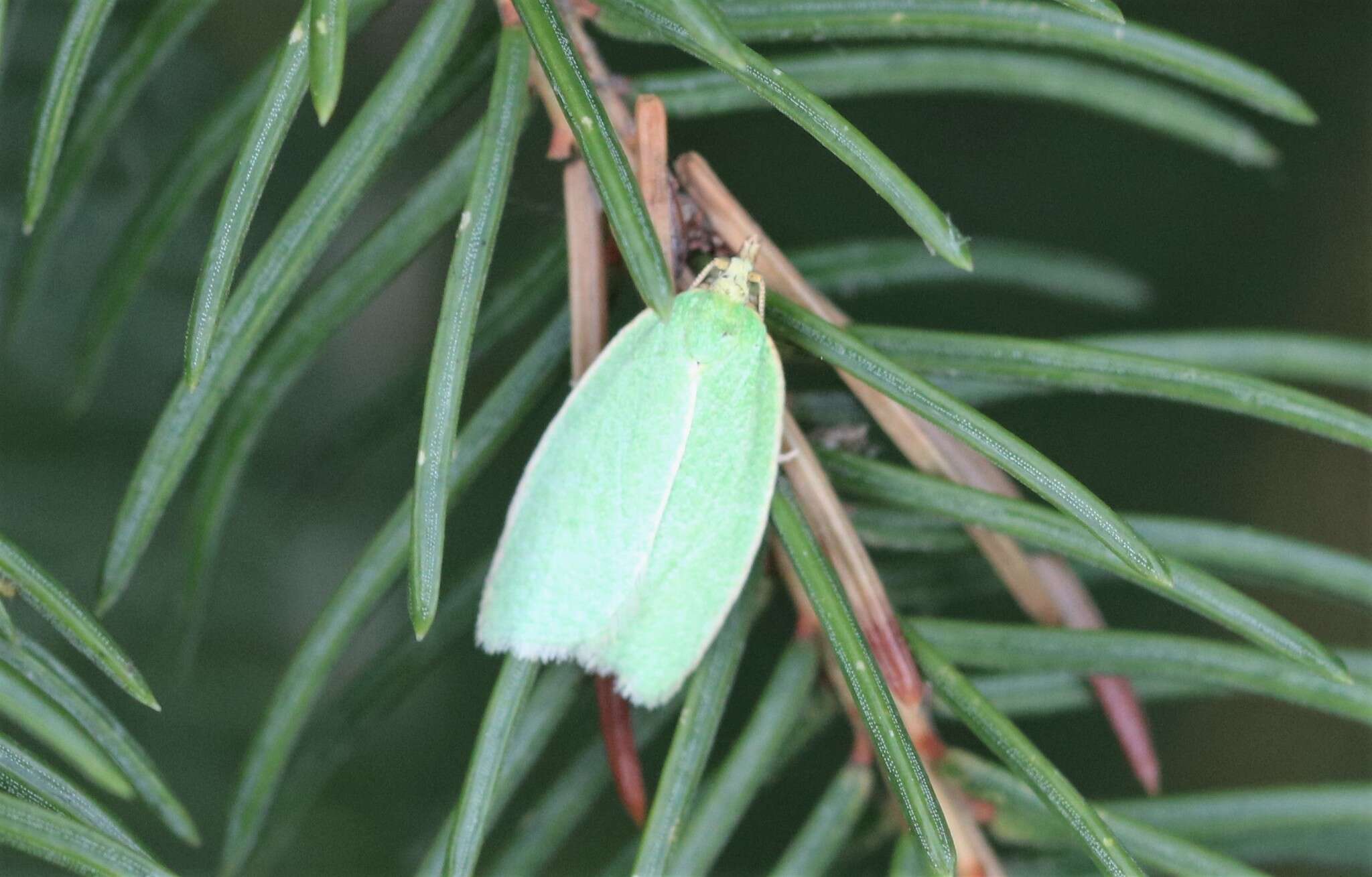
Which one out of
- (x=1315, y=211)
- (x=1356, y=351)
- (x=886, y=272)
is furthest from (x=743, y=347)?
(x=1315, y=211)

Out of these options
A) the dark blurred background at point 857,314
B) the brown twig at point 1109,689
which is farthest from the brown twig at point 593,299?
the dark blurred background at point 857,314

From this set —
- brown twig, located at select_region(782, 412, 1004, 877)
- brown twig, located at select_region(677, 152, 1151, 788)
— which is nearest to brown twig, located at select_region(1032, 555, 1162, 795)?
brown twig, located at select_region(677, 152, 1151, 788)

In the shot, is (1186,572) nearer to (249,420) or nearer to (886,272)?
(886,272)

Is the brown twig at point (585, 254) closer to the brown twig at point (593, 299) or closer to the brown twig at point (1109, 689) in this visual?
the brown twig at point (593, 299)

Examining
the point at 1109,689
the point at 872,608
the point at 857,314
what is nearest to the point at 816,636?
the point at 872,608

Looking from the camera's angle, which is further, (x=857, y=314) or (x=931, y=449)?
(x=857, y=314)

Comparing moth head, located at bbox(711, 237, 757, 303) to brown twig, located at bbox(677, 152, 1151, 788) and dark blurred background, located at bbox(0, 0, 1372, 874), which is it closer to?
brown twig, located at bbox(677, 152, 1151, 788)

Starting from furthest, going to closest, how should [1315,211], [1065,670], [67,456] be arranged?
[1315,211] → [67,456] → [1065,670]

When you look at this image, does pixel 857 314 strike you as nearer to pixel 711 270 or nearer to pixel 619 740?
pixel 711 270
